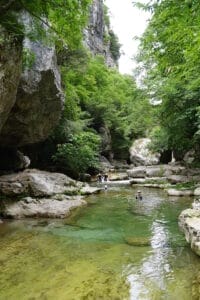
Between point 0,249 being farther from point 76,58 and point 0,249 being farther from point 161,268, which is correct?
point 76,58

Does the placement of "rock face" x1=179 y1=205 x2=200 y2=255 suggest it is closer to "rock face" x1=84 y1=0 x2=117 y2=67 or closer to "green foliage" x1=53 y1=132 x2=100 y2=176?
"green foliage" x1=53 y1=132 x2=100 y2=176

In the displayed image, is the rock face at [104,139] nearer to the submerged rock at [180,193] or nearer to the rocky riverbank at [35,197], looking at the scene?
the submerged rock at [180,193]

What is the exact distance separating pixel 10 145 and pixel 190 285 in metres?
14.3

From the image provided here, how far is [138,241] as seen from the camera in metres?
9.67

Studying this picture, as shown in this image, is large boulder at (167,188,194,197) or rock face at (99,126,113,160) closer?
large boulder at (167,188,194,197)

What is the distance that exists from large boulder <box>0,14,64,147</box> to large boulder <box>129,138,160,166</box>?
23.3m

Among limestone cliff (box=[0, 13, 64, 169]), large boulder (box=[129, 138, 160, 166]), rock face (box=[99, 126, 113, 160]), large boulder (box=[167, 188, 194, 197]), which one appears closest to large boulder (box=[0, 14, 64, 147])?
limestone cliff (box=[0, 13, 64, 169])

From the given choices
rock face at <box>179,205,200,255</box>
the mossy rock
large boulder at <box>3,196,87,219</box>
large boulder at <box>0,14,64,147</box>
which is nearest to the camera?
rock face at <box>179,205,200,255</box>

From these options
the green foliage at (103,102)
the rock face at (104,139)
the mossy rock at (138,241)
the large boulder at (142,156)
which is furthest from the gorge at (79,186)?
the large boulder at (142,156)

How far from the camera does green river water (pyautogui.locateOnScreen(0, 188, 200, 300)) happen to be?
633 cm

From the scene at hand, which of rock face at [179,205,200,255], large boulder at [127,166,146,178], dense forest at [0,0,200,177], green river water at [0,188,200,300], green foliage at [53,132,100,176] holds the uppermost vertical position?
dense forest at [0,0,200,177]

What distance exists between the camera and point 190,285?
21.1ft

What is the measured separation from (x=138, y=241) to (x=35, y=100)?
26.8 feet

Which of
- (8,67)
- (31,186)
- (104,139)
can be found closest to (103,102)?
(104,139)
